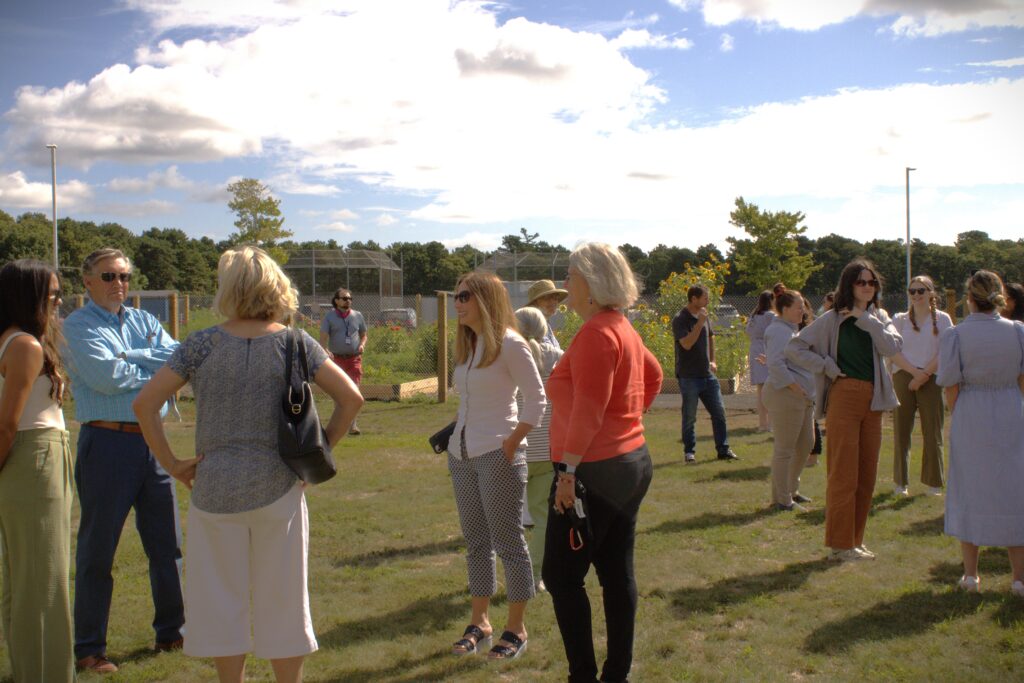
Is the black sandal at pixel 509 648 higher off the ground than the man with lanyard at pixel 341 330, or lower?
lower

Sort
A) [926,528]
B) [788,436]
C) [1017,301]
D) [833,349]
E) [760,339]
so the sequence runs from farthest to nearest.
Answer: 1. [760,339]
2. [788,436]
3. [926,528]
4. [1017,301]
5. [833,349]

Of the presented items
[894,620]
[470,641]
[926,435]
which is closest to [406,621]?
[470,641]

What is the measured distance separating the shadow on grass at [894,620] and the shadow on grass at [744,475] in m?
3.57

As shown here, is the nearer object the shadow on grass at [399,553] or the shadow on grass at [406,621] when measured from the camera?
the shadow on grass at [406,621]

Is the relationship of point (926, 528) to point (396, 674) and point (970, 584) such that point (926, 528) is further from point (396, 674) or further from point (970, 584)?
point (396, 674)

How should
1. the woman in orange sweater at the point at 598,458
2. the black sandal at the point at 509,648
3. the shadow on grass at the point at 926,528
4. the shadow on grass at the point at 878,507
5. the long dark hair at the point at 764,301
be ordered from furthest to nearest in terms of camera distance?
the long dark hair at the point at 764,301
the shadow on grass at the point at 878,507
the shadow on grass at the point at 926,528
the black sandal at the point at 509,648
the woman in orange sweater at the point at 598,458

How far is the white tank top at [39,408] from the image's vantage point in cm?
362

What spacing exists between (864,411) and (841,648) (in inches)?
72.9

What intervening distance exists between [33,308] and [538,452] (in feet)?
9.52

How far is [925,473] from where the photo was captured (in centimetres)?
823

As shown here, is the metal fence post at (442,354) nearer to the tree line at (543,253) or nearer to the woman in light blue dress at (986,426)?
the tree line at (543,253)

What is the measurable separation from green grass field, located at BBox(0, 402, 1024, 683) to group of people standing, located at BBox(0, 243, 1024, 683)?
27cm

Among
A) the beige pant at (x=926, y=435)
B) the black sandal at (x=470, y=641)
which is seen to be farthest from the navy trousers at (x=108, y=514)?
the beige pant at (x=926, y=435)

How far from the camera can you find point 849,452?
19.5 feet
